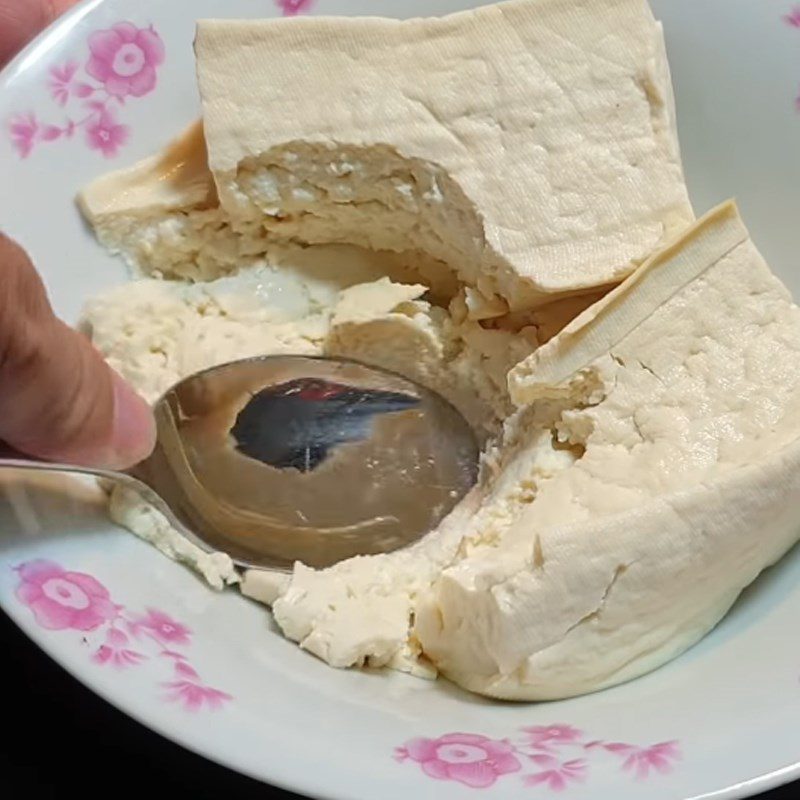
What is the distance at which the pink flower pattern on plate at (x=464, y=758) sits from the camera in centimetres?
82

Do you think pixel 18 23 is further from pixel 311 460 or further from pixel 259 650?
pixel 259 650

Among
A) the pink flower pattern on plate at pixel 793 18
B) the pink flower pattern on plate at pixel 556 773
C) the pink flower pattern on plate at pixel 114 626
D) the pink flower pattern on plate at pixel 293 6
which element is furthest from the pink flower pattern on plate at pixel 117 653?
the pink flower pattern on plate at pixel 793 18

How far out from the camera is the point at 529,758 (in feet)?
2.77

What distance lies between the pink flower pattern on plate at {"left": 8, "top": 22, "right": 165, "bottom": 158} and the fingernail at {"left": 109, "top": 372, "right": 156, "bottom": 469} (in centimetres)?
31

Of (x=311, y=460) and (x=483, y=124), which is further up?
(x=483, y=124)

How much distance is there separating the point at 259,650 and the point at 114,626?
120 millimetres

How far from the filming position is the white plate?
82cm

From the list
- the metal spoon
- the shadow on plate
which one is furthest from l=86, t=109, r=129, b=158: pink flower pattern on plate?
the shadow on plate

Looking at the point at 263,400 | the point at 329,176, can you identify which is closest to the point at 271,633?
the point at 263,400

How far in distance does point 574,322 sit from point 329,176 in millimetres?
304

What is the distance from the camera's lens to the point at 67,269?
3.82 feet

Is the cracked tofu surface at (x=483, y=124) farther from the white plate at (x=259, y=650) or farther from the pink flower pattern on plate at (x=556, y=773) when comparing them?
the pink flower pattern on plate at (x=556, y=773)

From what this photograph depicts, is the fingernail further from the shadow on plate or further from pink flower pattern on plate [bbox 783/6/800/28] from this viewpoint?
pink flower pattern on plate [bbox 783/6/800/28]

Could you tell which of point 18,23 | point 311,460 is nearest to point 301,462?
point 311,460
